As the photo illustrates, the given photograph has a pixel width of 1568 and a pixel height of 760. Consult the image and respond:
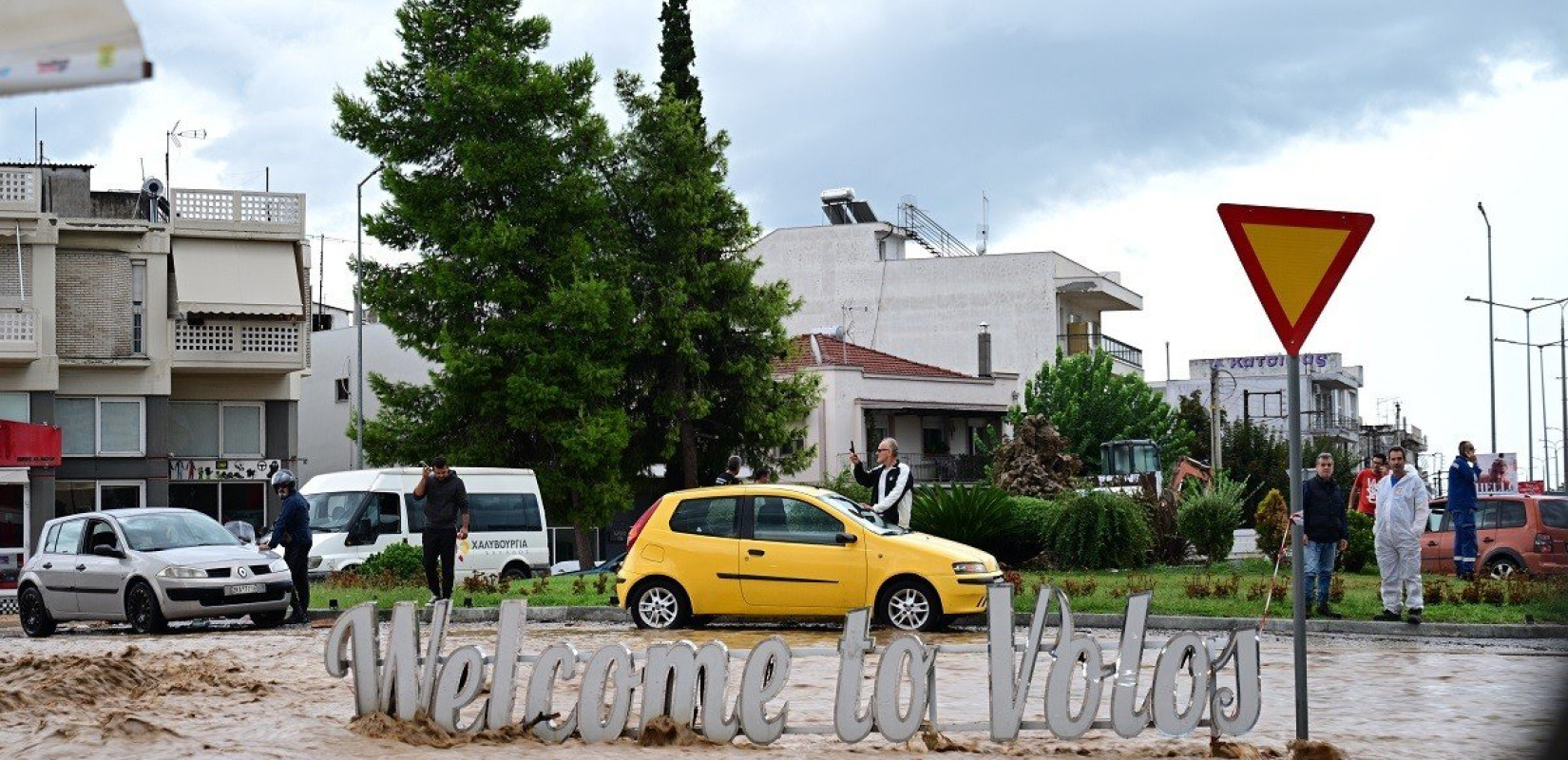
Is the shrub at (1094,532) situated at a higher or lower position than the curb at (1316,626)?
higher

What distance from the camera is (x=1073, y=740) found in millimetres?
9742

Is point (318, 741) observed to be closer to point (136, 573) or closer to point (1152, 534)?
point (136, 573)

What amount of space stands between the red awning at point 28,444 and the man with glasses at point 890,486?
16754 millimetres

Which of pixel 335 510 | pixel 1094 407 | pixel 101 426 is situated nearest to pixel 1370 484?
pixel 335 510

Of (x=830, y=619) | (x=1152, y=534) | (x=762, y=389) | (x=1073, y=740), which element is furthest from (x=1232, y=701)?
(x=762, y=389)

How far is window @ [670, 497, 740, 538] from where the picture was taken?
17438 millimetres

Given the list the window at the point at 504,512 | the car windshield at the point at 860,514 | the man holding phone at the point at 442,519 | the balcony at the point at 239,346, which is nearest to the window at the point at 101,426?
the balcony at the point at 239,346

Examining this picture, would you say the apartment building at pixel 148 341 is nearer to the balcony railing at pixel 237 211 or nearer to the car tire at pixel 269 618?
the balcony railing at pixel 237 211

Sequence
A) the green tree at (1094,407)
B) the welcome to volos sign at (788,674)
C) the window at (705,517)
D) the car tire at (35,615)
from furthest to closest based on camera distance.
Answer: the green tree at (1094,407), the car tire at (35,615), the window at (705,517), the welcome to volos sign at (788,674)

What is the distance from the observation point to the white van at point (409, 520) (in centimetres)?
2766

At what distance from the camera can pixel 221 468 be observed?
4538 centimetres

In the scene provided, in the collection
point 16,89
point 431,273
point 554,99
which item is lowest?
point 16,89

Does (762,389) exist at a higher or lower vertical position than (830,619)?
higher

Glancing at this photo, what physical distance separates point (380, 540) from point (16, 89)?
26539 millimetres
